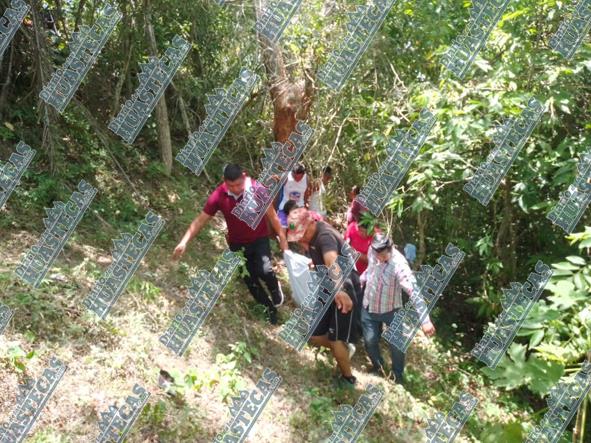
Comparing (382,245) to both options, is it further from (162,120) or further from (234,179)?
(162,120)

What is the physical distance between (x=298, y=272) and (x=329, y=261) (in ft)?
3.10

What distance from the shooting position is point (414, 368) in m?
5.23

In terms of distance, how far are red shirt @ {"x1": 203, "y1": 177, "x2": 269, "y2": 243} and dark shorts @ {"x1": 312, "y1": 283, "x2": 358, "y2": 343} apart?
1.02 metres

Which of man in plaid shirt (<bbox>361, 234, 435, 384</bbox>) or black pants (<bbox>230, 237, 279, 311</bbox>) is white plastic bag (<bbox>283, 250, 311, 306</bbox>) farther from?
man in plaid shirt (<bbox>361, 234, 435, 384</bbox>)

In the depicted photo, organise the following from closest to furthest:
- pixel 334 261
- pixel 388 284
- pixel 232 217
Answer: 1. pixel 334 261
2. pixel 388 284
3. pixel 232 217

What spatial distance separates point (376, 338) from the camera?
462 centimetres

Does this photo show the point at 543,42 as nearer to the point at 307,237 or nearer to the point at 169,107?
the point at 307,237

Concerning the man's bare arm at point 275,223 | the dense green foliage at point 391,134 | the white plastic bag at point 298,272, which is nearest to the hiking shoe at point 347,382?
the dense green foliage at point 391,134

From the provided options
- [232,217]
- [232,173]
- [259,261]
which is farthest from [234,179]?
[259,261]

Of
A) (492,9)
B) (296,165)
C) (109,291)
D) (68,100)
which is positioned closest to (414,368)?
(296,165)

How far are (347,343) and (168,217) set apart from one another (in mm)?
2955

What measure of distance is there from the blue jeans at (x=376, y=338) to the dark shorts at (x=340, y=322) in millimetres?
462

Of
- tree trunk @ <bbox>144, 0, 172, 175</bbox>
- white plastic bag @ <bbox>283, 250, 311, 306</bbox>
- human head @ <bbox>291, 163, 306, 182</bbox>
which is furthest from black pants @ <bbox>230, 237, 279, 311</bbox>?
tree trunk @ <bbox>144, 0, 172, 175</bbox>

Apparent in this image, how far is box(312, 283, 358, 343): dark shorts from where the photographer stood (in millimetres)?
4004
